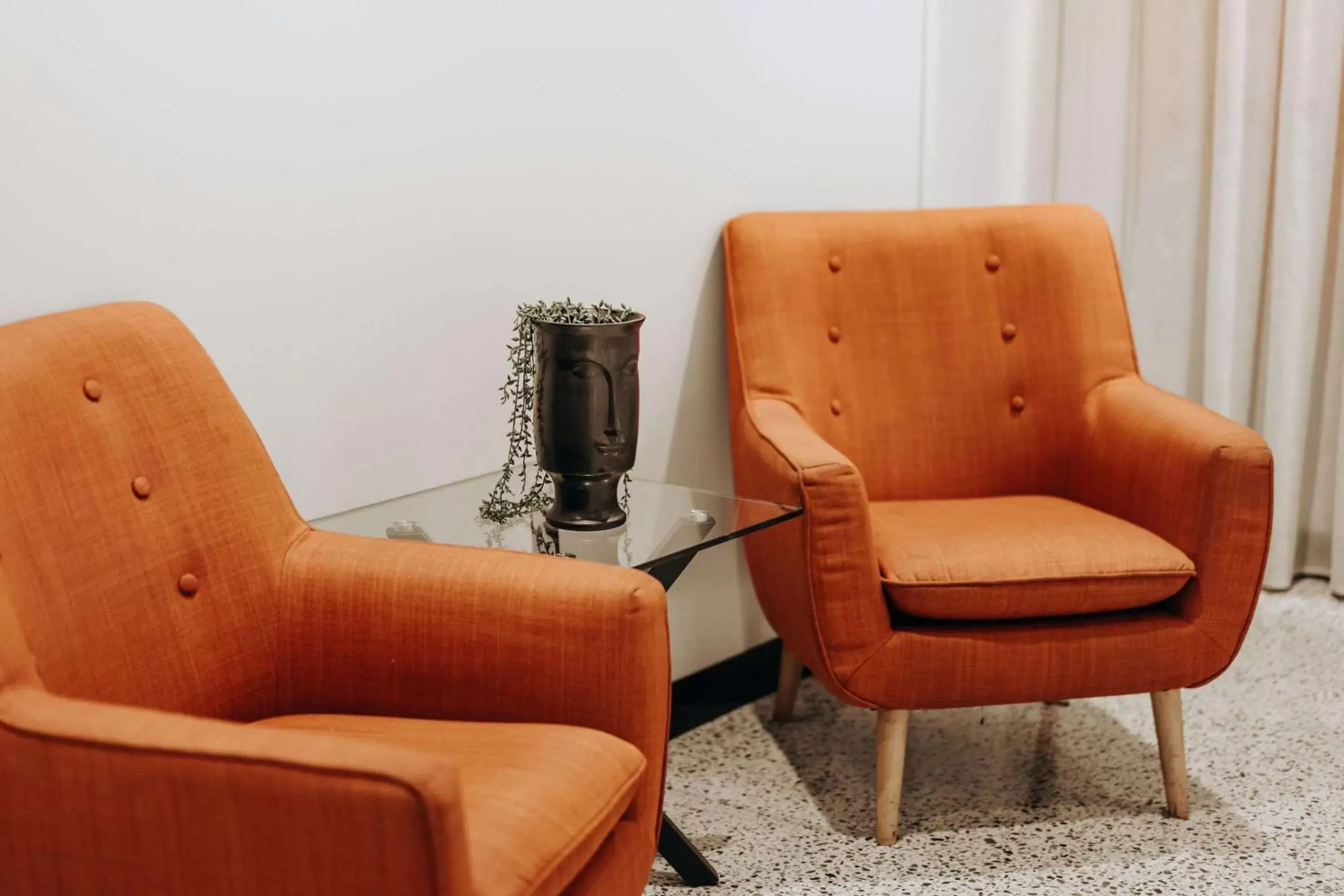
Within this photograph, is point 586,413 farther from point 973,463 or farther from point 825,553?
point 973,463

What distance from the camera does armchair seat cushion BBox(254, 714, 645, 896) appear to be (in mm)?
1221

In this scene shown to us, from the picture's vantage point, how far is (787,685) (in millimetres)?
2566

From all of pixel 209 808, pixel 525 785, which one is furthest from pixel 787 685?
pixel 209 808

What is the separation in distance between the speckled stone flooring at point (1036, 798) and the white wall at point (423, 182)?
0.32m

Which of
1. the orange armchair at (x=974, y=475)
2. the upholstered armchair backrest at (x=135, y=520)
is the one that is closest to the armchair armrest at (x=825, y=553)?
the orange armchair at (x=974, y=475)

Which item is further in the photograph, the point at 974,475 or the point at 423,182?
the point at 974,475

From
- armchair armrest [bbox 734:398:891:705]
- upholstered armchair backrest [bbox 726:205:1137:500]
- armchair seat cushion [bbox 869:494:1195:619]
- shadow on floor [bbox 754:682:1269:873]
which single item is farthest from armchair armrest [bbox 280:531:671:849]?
upholstered armchair backrest [bbox 726:205:1137:500]

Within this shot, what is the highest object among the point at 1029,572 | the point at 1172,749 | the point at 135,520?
the point at 135,520

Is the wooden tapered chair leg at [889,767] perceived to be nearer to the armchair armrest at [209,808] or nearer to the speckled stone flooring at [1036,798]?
the speckled stone flooring at [1036,798]

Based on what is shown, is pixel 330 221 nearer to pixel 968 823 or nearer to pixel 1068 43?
pixel 968 823

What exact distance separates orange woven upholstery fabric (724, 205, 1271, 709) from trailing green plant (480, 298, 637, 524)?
0.36 m

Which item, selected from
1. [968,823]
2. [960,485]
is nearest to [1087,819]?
[968,823]

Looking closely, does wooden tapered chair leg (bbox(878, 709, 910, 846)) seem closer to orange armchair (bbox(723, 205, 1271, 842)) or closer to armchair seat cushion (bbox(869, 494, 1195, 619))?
orange armchair (bbox(723, 205, 1271, 842))

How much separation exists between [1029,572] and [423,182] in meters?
1.08
